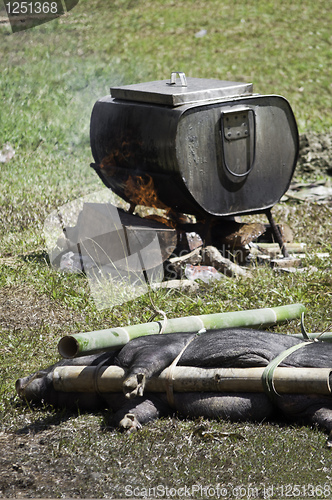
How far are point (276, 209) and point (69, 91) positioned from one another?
18.4ft

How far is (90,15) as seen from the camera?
52.3 ft

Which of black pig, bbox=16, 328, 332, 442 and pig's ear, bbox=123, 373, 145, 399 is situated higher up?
pig's ear, bbox=123, 373, 145, 399

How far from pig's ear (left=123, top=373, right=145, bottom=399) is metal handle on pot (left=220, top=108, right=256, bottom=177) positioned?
10.3 ft

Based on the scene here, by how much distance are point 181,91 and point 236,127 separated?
60 cm

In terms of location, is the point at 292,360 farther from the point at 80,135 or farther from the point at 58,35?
the point at 58,35

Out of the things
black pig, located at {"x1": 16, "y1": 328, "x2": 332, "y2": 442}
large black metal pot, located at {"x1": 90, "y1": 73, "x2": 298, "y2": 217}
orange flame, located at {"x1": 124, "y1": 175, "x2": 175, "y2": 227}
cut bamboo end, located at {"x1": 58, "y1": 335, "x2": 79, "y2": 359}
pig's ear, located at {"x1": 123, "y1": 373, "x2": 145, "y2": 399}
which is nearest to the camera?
pig's ear, located at {"x1": 123, "y1": 373, "x2": 145, "y2": 399}

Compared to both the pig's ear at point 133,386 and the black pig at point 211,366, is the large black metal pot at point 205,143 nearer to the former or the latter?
the black pig at point 211,366

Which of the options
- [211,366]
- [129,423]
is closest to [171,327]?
[211,366]

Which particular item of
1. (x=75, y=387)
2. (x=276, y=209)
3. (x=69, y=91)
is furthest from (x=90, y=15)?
(x=75, y=387)

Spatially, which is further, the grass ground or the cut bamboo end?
the cut bamboo end

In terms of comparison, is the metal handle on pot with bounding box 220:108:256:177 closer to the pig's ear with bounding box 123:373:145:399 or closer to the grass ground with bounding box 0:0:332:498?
the grass ground with bounding box 0:0:332:498

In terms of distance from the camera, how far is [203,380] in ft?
11.4

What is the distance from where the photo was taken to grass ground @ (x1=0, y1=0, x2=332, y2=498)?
10.1 feet

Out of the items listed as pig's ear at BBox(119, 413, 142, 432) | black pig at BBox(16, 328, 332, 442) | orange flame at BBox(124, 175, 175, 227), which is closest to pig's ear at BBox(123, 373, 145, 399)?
black pig at BBox(16, 328, 332, 442)
